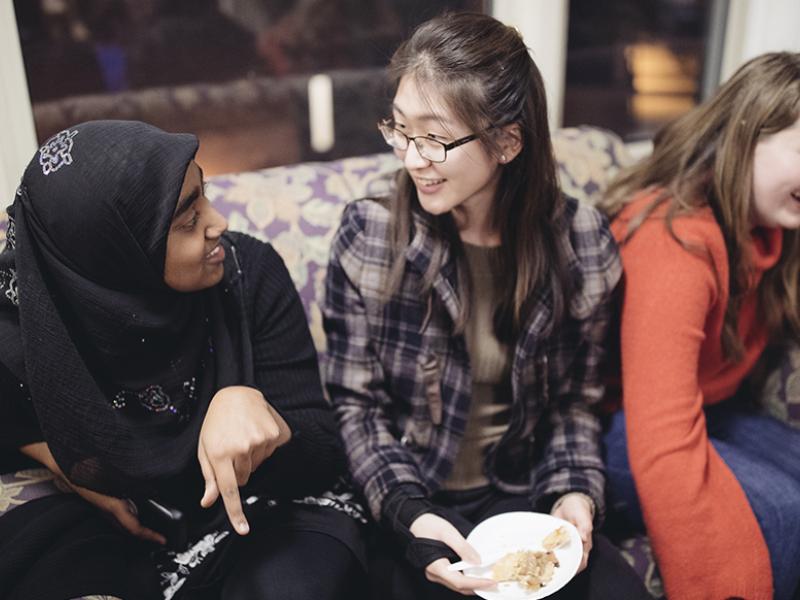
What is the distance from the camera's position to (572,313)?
51.6 inches

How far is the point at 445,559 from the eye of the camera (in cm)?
111

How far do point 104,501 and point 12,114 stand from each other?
87 cm

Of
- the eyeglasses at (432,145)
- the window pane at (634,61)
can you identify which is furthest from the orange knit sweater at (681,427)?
the window pane at (634,61)

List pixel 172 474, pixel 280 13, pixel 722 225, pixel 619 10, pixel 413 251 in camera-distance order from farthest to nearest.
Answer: pixel 619 10
pixel 280 13
pixel 722 225
pixel 413 251
pixel 172 474

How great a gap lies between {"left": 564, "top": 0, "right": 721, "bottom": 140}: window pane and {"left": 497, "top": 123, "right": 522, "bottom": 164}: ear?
1.18m

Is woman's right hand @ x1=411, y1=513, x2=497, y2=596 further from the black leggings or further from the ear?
the ear

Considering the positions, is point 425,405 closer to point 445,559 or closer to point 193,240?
point 445,559

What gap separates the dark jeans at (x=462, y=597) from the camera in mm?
1160

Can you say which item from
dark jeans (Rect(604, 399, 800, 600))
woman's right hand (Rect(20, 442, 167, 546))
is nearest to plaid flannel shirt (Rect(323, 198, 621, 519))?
dark jeans (Rect(604, 399, 800, 600))

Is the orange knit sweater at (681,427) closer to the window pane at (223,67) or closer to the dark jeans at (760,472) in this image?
the dark jeans at (760,472)

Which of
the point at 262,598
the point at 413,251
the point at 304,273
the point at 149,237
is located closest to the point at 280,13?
the point at 304,273

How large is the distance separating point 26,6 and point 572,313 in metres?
1.26

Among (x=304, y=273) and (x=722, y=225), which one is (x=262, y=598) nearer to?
(x=304, y=273)

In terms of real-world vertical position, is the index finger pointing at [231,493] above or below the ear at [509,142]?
below
